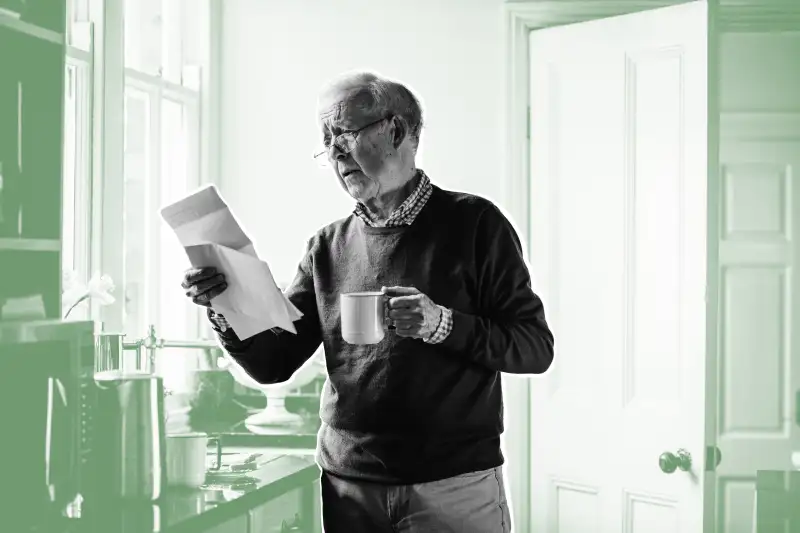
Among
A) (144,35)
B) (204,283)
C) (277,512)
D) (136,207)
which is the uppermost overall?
(144,35)

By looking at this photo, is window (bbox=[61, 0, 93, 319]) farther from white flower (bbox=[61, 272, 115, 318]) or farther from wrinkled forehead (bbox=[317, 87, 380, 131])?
wrinkled forehead (bbox=[317, 87, 380, 131])

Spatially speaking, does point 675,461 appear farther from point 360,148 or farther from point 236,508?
point 360,148

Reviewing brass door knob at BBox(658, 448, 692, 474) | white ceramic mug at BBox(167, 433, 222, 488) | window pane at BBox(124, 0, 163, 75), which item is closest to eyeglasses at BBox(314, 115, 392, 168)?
white ceramic mug at BBox(167, 433, 222, 488)

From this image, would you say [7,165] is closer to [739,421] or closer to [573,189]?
[573,189]

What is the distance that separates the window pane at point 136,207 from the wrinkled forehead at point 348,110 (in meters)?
1.58

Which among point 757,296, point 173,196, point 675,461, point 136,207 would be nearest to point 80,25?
point 136,207

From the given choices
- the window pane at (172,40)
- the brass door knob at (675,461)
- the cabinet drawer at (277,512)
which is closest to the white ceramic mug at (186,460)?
the cabinet drawer at (277,512)

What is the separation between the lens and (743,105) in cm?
381

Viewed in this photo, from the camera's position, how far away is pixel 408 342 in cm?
167

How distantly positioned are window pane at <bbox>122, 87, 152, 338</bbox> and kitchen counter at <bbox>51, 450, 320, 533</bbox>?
71 centimetres

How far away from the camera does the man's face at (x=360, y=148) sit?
1.71 metres

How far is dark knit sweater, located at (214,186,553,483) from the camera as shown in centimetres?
164

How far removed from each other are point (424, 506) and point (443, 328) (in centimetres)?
29

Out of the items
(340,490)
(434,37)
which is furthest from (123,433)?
(434,37)
